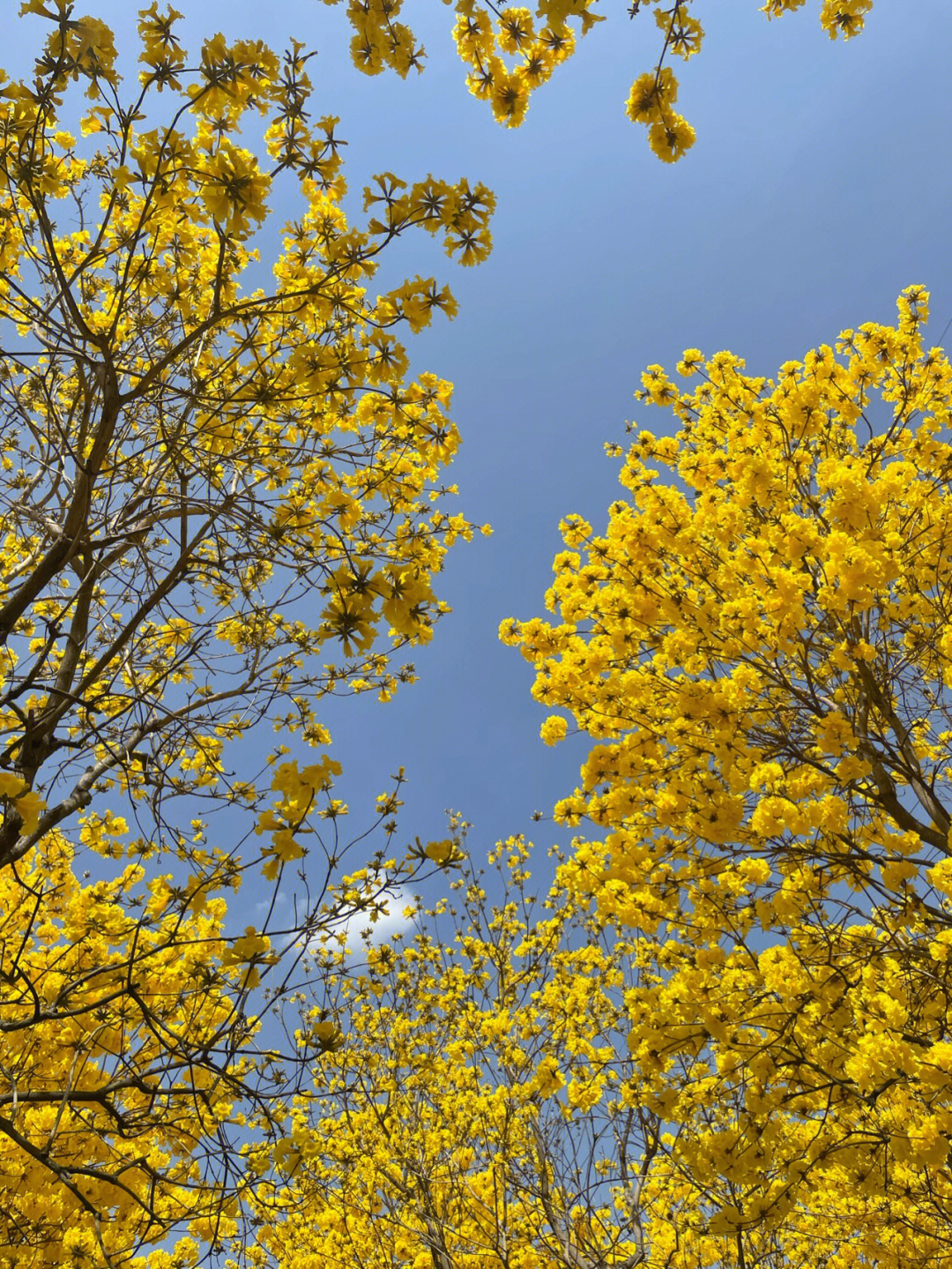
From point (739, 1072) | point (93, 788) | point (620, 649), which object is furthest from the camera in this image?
point (620, 649)

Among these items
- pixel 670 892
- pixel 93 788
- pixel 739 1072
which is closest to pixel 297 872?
pixel 93 788

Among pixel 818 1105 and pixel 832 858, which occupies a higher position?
pixel 832 858

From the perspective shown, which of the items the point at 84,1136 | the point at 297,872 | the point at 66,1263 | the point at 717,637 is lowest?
the point at 66,1263

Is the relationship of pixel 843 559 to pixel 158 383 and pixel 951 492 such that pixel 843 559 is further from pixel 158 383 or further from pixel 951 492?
pixel 158 383

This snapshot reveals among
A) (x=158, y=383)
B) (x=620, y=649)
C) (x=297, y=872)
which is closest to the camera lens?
(x=158, y=383)

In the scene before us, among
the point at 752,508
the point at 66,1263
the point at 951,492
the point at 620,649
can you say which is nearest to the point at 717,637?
the point at 620,649

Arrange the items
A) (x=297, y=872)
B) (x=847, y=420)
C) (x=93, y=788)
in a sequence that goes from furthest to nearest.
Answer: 1. (x=847, y=420)
2. (x=93, y=788)
3. (x=297, y=872)

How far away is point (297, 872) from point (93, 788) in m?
1.99

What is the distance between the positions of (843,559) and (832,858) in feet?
5.06

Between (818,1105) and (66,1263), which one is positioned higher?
(818,1105)

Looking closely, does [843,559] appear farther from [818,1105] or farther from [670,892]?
[818,1105]

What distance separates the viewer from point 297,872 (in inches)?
108

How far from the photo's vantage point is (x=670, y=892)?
3826mm

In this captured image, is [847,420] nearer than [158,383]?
No
